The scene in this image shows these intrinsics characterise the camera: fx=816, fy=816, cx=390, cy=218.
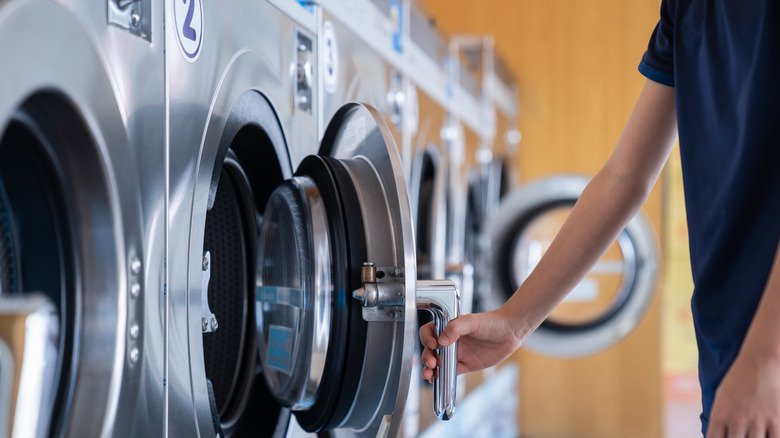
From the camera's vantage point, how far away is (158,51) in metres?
0.81

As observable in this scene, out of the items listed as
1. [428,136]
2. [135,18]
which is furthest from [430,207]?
[135,18]

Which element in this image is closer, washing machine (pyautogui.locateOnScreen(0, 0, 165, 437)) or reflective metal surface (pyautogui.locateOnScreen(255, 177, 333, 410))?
washing machine (pyautogui.locateOnScreen(0, 0, 165, 437))

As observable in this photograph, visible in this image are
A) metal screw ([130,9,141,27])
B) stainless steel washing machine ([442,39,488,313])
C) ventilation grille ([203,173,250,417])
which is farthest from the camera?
stainless steel washing machine ([442,39,488,313])

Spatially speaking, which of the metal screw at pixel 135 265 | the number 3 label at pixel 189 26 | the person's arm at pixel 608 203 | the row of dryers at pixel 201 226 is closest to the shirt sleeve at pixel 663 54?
Answer: the person's arm at pixel 608 203

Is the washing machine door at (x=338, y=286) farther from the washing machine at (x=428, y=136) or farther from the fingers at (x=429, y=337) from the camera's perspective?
the washing machine at (x=428, y=136)

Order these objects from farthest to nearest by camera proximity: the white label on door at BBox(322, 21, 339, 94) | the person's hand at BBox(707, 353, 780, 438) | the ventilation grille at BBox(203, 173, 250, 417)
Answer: the white label on door at BBox(322, 21, 339, 94) < the ventilation grille at BBox(203, 173, 250, 417) < the person's hand at BBox(707, 353, 780, 438)

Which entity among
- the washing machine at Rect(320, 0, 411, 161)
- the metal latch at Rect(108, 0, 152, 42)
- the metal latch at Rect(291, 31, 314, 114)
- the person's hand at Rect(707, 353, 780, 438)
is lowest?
the person's hand at Rect(707, 353, 780, 438)

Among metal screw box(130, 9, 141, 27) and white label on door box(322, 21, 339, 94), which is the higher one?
white label on door box(322, 21, 339, 94)

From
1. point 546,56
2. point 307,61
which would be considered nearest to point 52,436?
point 307,61

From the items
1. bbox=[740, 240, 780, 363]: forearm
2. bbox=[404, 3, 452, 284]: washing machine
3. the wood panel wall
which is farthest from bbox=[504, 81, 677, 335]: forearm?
the wood panel wall

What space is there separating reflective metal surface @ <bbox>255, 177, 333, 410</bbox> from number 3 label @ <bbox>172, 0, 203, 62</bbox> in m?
0.23

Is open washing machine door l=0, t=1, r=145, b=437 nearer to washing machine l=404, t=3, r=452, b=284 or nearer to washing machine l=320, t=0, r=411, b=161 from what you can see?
washing machine l=320, t=0, r=411, b=161

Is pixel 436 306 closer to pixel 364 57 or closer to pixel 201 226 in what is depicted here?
pixel 201 226

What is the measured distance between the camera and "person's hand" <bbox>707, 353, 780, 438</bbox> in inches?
26.1
